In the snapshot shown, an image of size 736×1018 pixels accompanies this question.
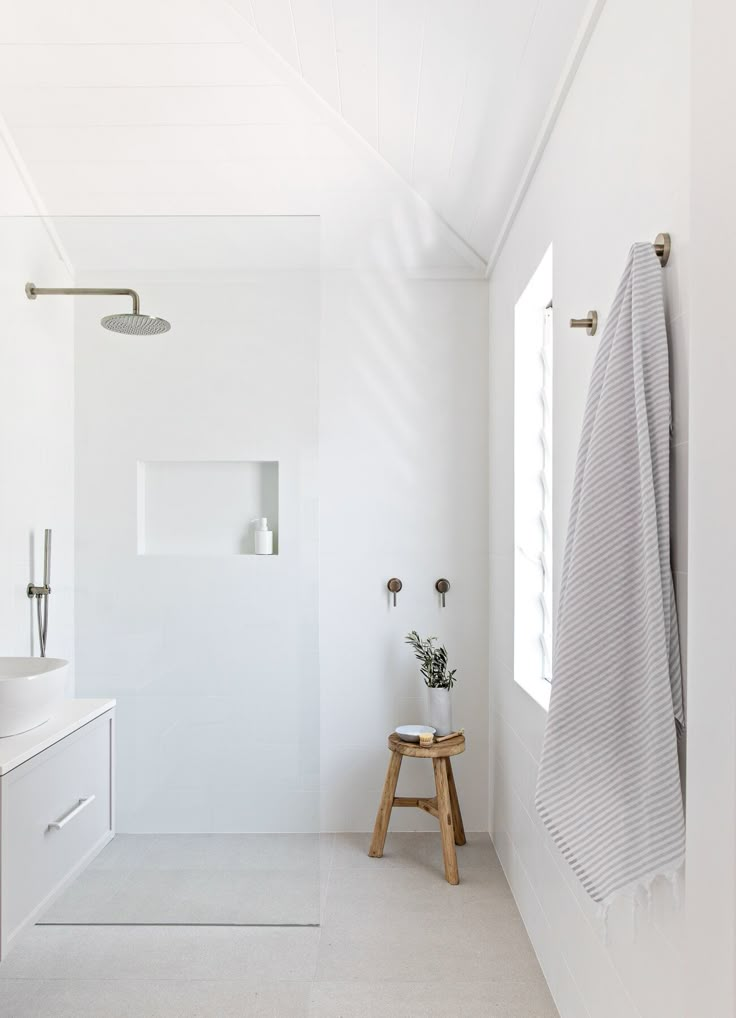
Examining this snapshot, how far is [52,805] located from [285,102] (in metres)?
2.06

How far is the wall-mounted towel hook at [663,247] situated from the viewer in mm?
1261

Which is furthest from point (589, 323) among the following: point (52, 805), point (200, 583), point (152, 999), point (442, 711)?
point (152, 999)

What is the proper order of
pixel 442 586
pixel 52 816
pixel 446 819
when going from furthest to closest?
pixel 442 586 → pixel 446 819 → pixel 52 816

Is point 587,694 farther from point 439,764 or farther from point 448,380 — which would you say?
point 448,380

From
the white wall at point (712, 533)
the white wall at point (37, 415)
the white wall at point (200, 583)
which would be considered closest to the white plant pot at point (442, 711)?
the white wall at point (200, 583)

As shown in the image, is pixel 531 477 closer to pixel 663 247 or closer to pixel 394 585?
pixel 394 585

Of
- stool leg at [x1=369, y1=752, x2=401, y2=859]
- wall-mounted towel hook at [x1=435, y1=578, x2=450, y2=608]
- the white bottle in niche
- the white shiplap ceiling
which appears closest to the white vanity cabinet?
the white bottle in niche

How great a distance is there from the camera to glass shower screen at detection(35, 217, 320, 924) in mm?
2301

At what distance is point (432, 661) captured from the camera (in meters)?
3.16

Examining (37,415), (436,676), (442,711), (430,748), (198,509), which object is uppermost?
(37,415)

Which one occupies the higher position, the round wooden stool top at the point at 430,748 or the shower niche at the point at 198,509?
the shower niche at the point at 198,509

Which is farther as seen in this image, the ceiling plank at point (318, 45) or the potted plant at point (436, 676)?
the potted plant at point (436, 676)

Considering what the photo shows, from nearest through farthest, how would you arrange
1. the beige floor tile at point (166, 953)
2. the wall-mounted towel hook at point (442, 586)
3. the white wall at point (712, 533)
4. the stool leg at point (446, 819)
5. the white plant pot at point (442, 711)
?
1. the white wall at point (712, 533)
2. the beige floor tile at point (166, 953)
3. the stool leg at point (446, 819)
4. the white plant pot at point (442, 711)
5. the wall-mounted towel hook at point (442, 586)

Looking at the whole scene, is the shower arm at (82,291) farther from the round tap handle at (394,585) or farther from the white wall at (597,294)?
the round tap handle at (394,585)
